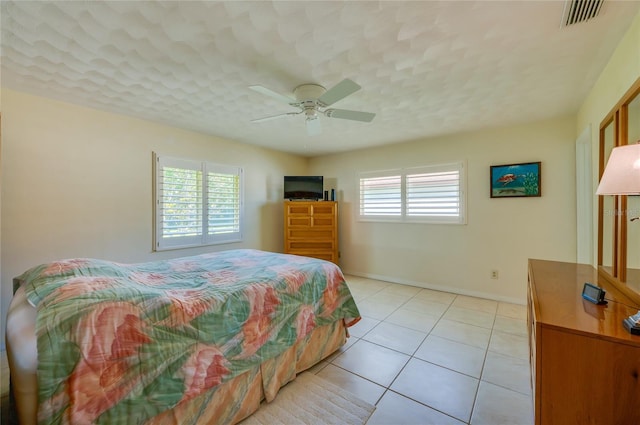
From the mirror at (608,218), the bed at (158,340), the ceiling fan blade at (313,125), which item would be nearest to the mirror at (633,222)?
the mirror at (608,218)

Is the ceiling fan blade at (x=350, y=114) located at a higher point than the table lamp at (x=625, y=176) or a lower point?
higher

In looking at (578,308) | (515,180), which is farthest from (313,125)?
(515,180)

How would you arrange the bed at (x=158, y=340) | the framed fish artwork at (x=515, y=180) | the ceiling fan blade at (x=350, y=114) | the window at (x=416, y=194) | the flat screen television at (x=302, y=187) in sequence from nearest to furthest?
the bed at (x=158, y=340) → the ceiling fan blade at (x=350, y=114) → the framed fish artwork at (x=515, y=180) → the window at (x=416, y=194) → the flat screen television at (x=302, y=187)

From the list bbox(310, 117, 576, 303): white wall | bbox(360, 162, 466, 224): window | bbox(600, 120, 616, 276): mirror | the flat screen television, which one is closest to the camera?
bbox(600, 120, 616, 276): mirror

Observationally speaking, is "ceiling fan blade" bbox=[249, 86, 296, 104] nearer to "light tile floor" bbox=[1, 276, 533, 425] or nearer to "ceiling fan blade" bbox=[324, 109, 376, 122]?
"ceiling fan blade" bbox=[324, 109, 376, 122]

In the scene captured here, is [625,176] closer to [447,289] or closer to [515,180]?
[515,180]

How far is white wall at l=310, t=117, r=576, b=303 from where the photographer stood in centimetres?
322

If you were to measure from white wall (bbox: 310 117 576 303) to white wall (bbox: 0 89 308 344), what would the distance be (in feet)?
9.93

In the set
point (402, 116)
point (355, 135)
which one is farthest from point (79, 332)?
point (355, 135)

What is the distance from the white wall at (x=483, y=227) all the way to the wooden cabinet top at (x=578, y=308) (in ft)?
5.53

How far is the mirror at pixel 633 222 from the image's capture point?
1.43 m

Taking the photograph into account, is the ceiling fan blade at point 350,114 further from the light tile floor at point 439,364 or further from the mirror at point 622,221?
the light tile floor at point 439,364

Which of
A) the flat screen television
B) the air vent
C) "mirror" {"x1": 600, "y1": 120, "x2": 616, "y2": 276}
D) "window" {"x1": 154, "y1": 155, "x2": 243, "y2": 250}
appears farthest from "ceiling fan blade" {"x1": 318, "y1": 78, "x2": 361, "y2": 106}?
the flat screen television

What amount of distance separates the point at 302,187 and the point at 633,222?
4095 millimetres
